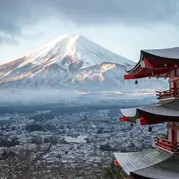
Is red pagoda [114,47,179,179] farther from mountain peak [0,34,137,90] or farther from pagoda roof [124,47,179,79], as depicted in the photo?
mountain peak [0,34,137,90]

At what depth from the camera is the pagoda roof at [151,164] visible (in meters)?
6.70

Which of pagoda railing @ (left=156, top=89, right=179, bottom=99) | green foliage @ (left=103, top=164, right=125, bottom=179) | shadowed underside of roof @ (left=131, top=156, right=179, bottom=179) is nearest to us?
shadowed underside of roof @ (left=131, top=156, right=179, bottom=179)

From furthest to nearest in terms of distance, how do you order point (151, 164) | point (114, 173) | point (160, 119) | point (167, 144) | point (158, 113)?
point (114, 173)
point (167, 144)
point (151, 164)
point (160, 119)
point (158, 113)

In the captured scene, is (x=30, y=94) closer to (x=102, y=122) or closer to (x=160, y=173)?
(x=102, y=122)

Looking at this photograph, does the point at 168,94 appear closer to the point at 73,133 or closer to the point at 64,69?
the point at 73,133

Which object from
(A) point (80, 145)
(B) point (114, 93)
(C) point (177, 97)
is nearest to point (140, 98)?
(B) point (114, 93)

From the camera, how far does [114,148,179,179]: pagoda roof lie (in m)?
6.70

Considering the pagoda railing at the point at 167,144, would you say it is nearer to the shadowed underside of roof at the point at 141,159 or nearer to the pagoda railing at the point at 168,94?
the shadowed underside of roof at the point at 141,159

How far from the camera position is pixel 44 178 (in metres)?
26.8

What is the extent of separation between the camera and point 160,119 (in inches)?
285

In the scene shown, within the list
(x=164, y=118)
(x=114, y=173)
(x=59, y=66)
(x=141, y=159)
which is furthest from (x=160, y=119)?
(x=59, y=66)

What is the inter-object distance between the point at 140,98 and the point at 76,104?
67.6 ft

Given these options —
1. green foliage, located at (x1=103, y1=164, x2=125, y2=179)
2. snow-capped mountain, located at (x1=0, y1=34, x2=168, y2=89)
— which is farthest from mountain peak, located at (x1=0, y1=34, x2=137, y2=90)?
green foliage, located at (x1=103, y1=164, x2=125, y2=179)

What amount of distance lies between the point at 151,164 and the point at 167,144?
1.90 feet
